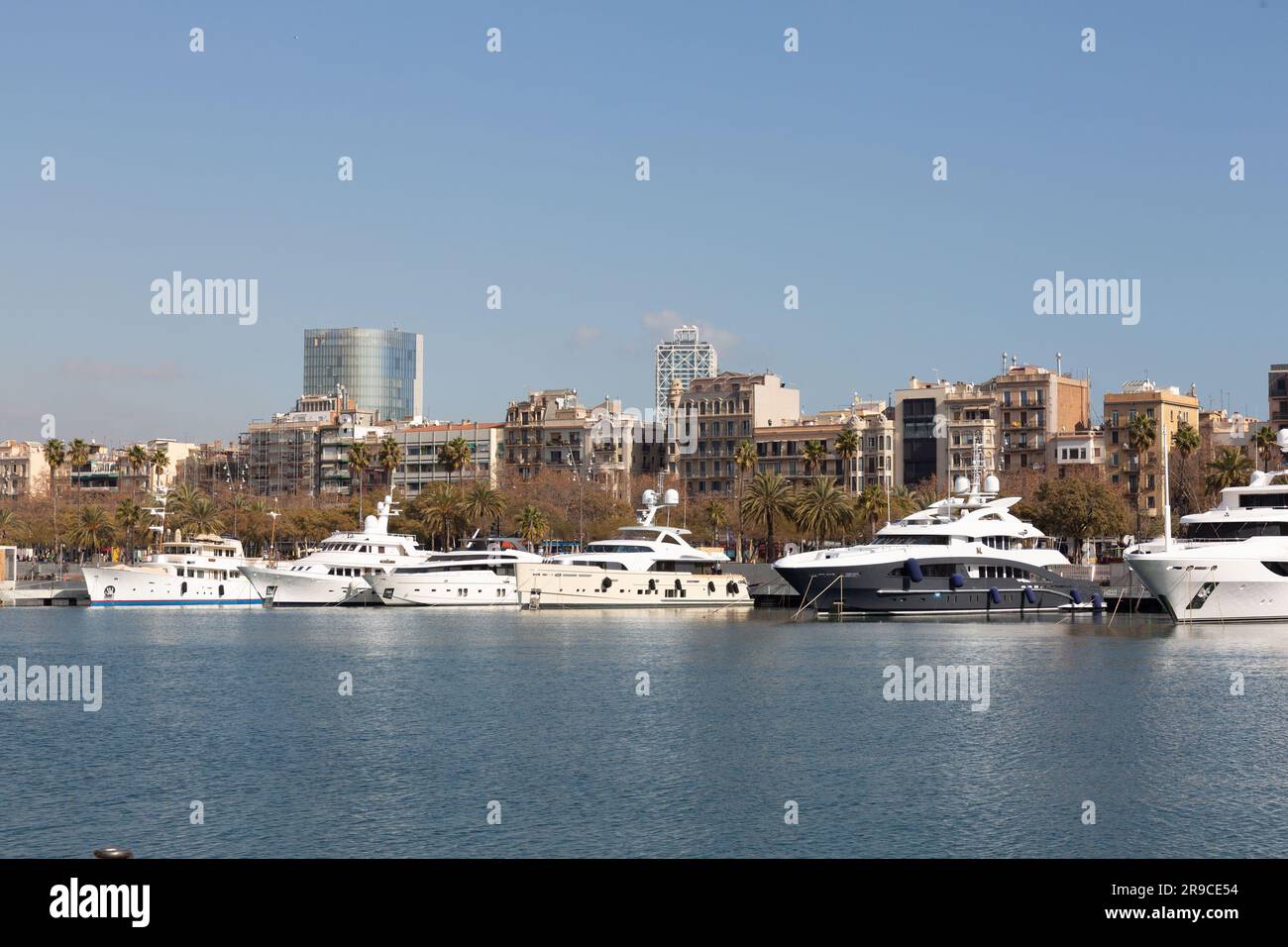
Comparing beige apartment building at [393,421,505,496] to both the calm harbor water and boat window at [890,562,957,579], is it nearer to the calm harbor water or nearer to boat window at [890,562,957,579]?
boat window at [890,562,957,579]

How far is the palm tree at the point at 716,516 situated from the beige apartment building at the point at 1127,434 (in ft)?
133

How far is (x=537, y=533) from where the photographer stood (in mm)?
141500

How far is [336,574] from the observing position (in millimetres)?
108000

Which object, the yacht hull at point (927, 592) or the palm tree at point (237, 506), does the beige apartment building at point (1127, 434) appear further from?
the palm tree at point (237, 506)

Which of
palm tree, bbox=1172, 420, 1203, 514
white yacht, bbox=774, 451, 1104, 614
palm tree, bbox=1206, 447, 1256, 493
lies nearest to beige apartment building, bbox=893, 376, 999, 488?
palm tree, bbox=1172, 420, 1203, 514

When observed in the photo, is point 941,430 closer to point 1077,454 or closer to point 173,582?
point 1077,454

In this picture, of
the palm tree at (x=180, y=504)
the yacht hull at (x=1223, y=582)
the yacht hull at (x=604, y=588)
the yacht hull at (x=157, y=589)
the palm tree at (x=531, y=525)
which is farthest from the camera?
the palm tree at (x=180, y=504)

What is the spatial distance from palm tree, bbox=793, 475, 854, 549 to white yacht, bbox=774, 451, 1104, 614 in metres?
23.9

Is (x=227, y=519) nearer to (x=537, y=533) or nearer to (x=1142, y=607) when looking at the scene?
(x=537, y=533)

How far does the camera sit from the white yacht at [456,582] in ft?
338

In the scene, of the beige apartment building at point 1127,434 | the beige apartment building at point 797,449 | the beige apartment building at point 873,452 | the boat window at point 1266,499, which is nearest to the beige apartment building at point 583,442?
the beige apartment building at point 797,449

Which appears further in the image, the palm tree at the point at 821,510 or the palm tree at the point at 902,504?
the palm tree at the point at 902,504
